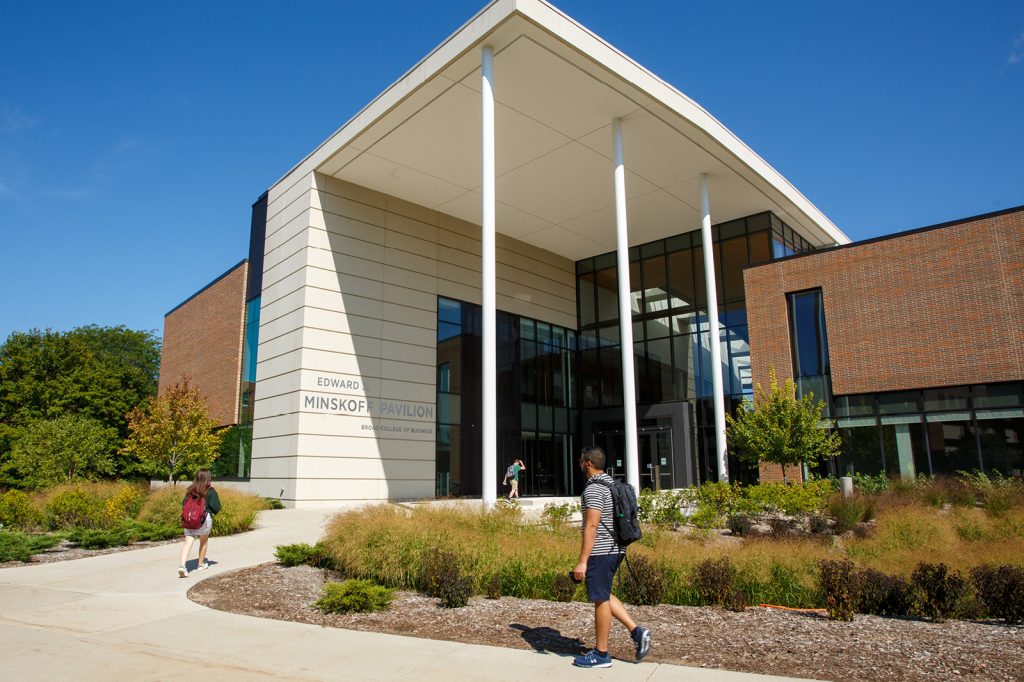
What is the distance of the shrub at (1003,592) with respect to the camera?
641 cm

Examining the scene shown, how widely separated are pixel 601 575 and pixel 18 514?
51.9ft

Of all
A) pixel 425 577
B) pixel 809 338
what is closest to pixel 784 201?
pixel 809 338

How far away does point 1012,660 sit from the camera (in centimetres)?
519

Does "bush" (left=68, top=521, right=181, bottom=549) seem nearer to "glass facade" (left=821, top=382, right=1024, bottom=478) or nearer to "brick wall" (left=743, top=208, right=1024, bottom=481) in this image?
"brick wall" (left=743, top=208, right=1024, bottom=481)

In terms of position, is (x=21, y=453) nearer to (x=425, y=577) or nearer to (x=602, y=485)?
(x=425, y=577)

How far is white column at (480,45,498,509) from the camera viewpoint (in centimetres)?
1584

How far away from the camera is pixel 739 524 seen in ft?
45.4

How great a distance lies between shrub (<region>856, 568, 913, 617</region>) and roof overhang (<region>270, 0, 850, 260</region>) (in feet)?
44.7

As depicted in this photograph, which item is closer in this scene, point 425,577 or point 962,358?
point 425,577

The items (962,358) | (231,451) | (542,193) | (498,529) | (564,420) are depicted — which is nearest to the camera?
(498,529)

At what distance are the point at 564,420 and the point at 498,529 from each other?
60.7 ft

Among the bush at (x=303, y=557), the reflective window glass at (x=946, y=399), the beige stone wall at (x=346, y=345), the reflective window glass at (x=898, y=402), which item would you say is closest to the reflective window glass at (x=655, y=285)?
the beige stone wall at (x=346, y=345)

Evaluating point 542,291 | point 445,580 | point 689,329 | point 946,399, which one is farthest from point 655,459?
point 445,580

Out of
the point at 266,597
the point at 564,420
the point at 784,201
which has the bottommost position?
the point at 266,597
